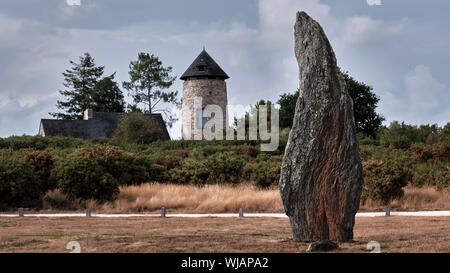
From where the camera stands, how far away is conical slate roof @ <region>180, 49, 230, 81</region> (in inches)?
1820

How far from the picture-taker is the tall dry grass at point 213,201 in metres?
17.0

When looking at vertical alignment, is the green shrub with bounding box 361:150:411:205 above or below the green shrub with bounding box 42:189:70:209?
above

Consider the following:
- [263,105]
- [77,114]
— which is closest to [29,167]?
[263,105]

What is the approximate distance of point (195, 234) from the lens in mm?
10023

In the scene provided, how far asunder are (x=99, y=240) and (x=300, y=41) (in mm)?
4672

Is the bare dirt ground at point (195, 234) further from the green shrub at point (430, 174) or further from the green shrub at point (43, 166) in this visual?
the green shrub at point (430, 174)

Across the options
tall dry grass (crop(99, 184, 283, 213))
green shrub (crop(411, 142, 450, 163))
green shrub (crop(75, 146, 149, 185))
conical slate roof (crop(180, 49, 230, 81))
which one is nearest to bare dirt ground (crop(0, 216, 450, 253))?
tall dry grass (crop(99, 184, 283, 213))

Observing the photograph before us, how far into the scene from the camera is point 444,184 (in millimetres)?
18781

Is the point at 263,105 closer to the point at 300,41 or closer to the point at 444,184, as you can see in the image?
the point at 444,184

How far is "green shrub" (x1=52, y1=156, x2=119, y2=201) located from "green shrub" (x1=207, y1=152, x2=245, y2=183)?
4.07 metres

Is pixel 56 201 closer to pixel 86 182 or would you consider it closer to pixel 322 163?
pixel 86 182

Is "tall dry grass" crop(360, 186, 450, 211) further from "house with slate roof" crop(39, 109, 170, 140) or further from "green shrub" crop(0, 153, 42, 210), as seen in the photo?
"house with slate roof" crop(39, 109, 170, 140)

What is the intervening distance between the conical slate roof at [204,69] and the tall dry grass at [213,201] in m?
28.0
